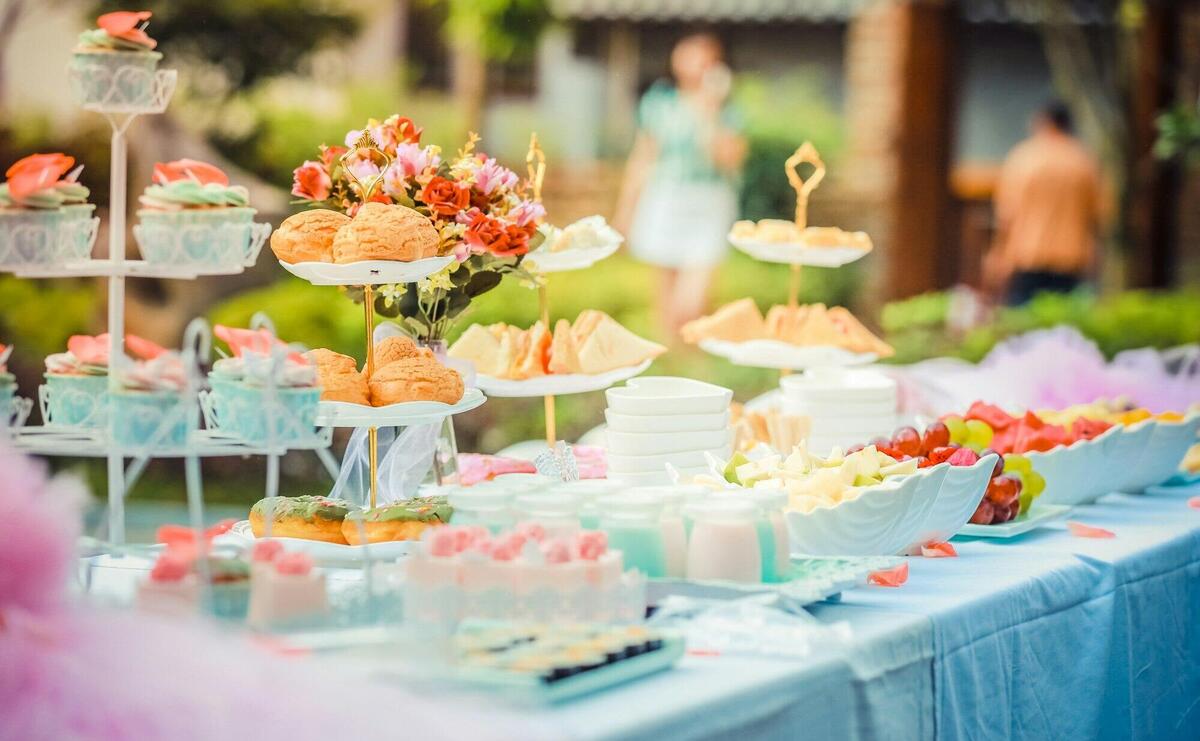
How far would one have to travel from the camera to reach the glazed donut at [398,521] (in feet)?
8.29

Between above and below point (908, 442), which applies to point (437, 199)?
above

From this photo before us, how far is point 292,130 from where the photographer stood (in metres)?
11.0

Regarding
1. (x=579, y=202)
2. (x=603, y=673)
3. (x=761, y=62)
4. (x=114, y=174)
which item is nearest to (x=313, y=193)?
(x=114, y=174)

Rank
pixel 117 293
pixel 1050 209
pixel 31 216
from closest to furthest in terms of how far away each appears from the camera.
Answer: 1. pixel 31 216
2. pixel 117 293
3. pixel 1050 209

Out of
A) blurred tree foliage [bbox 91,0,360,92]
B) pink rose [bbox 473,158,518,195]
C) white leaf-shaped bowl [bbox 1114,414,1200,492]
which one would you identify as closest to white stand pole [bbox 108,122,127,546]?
pink rose [bbox 473,158,518,195]

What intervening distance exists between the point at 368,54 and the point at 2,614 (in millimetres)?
10339

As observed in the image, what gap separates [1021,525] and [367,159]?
1.33 m

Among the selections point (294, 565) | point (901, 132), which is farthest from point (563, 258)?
point (901, 132)

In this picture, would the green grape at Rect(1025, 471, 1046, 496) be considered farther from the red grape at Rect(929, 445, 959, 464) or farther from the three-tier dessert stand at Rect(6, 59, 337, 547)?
the three-tier dessert stand at Rect(6, 59, 337, 547)

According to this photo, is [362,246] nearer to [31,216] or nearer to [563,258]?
[31,216]

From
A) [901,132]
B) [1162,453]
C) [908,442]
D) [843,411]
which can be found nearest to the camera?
[908,442]

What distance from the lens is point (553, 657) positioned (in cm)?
180

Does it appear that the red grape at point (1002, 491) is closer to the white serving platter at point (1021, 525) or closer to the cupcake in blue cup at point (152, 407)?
the white serving platter at point (1021, 525)

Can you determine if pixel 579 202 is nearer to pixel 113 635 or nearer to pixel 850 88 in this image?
pixel 850 88
